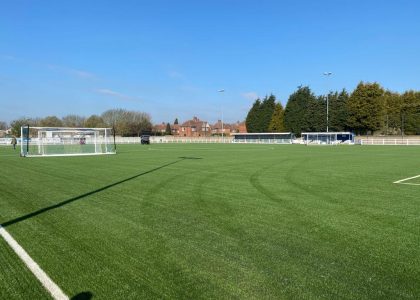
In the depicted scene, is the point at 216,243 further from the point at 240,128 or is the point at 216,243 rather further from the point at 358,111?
the point at 240,128

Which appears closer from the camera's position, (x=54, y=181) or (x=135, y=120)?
(x=54, y=181)

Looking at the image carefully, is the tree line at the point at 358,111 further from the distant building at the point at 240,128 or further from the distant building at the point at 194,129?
the distant building at the point at 194,129

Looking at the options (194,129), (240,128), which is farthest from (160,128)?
(240,128)

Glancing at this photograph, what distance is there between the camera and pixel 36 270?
4.90m

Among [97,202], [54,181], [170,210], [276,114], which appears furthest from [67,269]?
[276,114]

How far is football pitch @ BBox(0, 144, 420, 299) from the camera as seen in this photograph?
4.37 metres

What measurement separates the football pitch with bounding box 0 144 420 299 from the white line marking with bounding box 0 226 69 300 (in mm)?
73

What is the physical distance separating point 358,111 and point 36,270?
80.5 metres

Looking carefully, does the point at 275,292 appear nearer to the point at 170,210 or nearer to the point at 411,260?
the point at 411,260

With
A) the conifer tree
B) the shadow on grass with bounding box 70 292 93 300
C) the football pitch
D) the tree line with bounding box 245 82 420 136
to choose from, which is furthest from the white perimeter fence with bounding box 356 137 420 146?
the shadow on grass with bounding box 70 292 93 300

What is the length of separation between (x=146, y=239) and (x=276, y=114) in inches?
3571

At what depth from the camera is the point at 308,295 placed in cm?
411

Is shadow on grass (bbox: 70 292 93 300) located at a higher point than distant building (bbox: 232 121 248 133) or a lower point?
lower

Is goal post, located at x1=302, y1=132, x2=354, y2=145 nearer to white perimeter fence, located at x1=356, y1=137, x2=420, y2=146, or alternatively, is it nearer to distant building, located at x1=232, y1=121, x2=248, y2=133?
white perimeter fence, located at x1=356, y1=137, x2=420, y2=146
